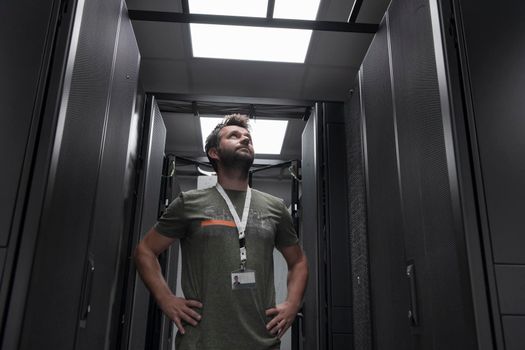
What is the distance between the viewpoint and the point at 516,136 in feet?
3.81

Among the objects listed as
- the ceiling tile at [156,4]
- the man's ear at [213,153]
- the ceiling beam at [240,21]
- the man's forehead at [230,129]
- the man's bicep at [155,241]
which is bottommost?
the man's bicep at [155,241]

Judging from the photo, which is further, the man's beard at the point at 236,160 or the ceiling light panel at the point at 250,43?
the ceiling light panel at the point at 250,43

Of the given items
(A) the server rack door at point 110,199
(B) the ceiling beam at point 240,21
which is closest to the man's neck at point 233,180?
(A) the server rack door at point 110,199

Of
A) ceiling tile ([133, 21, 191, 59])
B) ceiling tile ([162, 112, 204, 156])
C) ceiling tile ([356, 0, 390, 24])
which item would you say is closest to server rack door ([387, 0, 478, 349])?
ceiling tile ([356, 0, 390, 24])

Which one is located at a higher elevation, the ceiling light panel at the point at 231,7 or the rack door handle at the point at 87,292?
the ceiling light panel at the point at 231,7

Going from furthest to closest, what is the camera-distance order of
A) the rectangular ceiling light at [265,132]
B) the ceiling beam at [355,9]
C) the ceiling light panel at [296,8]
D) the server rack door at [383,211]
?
the rectangular ceiling light at [265,132]
the ceiling light panel at [296,8]
the ceiling beam at [355,9]
the server rack door at [383,211]

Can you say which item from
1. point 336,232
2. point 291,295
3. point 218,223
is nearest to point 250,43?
point 336,232

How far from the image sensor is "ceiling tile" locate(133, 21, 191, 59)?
9.90 ft

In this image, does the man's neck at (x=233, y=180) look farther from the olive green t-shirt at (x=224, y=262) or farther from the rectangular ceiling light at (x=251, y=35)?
the rectangular ceiling light at (x=251, y=35)

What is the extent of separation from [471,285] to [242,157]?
35.9 inches

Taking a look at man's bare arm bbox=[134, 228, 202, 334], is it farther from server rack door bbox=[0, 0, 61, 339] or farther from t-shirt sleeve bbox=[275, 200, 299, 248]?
server rack door bbox=[0, 0, 61, 339]

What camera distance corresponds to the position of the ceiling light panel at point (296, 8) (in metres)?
2.69

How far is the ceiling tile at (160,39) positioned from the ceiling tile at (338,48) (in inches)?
36.4

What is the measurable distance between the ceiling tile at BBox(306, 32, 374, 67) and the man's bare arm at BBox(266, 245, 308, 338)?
1.87 meters
